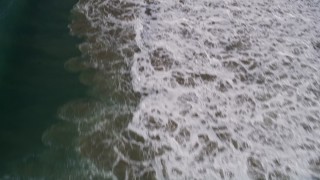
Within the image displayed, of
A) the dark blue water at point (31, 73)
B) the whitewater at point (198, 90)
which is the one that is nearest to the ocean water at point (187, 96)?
the whitewater at point (198, 90)

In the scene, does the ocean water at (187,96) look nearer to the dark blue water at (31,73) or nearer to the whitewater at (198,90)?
the whitewater at (198,90)

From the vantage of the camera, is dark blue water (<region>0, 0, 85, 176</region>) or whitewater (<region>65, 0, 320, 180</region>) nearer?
whitewater (<region>65, 0, 320, 180</region>)

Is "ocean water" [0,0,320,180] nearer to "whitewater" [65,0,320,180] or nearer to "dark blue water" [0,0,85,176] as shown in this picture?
"whitewater" [65,0,320,180]

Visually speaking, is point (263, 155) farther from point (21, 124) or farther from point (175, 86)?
point (21, 124)

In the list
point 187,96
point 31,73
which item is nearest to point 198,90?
point 187,96

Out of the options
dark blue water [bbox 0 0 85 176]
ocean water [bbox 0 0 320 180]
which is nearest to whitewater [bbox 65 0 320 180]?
ocean water [bbox 0 0 320 180]
